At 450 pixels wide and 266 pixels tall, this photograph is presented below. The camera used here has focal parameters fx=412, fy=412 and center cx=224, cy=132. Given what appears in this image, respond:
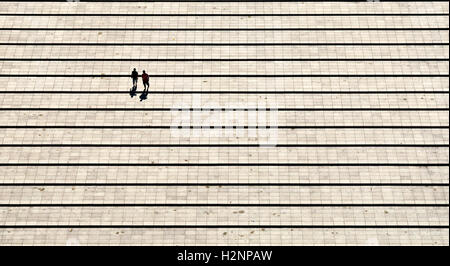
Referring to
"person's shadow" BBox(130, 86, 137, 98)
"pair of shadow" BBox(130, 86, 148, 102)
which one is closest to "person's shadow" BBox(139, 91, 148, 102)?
"pair of shadow" BBox(130, 86, 148, 102)

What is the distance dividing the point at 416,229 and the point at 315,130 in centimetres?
467

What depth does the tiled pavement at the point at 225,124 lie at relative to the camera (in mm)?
13719

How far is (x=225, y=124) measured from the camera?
598 inches

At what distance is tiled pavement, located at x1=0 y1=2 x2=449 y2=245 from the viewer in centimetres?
1372

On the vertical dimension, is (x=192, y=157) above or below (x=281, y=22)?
below

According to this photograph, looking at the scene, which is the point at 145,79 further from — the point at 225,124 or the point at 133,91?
the point at 225,124

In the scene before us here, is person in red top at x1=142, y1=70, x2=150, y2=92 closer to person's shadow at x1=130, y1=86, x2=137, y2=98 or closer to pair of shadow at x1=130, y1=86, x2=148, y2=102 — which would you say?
pair of shadow at x1=130, y1=86, x2=148, y2=102

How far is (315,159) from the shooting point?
14578mm

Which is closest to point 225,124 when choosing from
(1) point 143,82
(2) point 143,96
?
(2) point 143,96

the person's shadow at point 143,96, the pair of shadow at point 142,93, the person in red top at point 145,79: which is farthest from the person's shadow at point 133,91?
the person in red top at point 145,79

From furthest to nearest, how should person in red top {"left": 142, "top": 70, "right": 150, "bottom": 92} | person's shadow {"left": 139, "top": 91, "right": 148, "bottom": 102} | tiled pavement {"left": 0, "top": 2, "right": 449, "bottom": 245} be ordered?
person's shadow {"left": 139, "top": 91, "right": 148, "bottom": 102} → person in red top {"left": 142, "top": 70, "right": 150, "bottom": 92} → tiled pavement {"left": 0, "top": 2, "right": 449, "bottom": 245}

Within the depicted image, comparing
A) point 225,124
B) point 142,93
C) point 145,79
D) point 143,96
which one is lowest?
point 225,124
